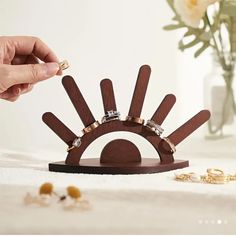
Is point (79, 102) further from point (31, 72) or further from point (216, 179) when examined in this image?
point (216, 179)

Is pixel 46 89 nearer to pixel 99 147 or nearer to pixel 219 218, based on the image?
pixel 99 147

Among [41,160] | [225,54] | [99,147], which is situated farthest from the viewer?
[99,147]

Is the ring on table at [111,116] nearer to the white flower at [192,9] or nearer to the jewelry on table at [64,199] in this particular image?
the jewelry on table at [64,199]

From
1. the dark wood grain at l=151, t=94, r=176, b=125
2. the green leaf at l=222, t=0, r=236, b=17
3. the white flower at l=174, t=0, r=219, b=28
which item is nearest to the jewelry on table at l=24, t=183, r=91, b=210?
the dark wood grain at l=151, t=94, r=176, b=125

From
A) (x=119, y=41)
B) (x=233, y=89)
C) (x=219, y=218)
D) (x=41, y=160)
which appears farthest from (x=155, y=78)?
(x=219, y=218)

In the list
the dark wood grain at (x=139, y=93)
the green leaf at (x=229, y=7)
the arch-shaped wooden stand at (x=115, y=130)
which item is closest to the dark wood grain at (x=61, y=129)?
the arch-shaped wooden stand at (x=115, y=130)

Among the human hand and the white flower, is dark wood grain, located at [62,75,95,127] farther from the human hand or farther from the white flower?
the white flower
